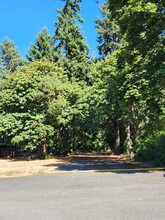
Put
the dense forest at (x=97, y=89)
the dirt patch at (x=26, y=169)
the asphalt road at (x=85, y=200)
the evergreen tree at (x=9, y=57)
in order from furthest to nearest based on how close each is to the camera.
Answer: the evergreen tree at (x=9, y=57) → the dirt patch at (x=26, y=169) → the dense forest at (x=97, y=89) → the asphalt road at (x=85, y=200)

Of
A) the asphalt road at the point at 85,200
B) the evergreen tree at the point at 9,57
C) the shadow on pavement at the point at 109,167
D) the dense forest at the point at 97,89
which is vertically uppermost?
the evergreen tree at the point at 9,57

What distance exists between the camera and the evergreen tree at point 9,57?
6241cm

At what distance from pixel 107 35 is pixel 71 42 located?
15.6 ft

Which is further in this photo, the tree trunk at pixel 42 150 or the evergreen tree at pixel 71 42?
the evergreen tree at pixel 71 42

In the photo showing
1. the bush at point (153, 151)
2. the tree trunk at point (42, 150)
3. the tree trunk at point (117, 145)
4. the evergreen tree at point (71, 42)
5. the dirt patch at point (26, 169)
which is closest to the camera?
the dirt patch at point (26, 169)

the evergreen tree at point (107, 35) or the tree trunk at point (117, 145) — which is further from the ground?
the evergreen tree at point (107, 35)

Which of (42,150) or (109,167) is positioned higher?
(42,150)

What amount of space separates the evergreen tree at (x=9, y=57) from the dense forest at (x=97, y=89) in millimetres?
22770

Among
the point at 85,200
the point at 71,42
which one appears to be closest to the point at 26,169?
the point at 85,200

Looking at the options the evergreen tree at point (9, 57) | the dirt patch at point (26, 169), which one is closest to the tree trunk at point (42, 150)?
the dirt patch at point (26, 169)

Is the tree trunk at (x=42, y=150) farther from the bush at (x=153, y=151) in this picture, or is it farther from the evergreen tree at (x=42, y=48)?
the evergreen tree at (x=42, y=48)

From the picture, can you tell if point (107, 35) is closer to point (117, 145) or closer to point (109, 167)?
point (117, 145)

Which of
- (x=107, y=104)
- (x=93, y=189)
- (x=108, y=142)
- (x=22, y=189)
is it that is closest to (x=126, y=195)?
(x=93, y=189)

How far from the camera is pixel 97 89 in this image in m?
24.8
